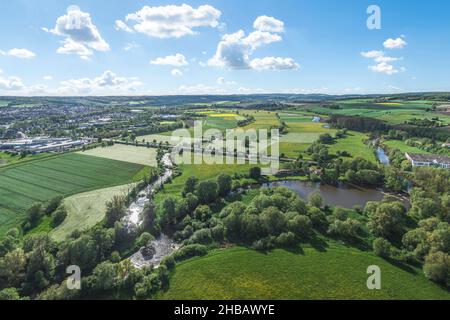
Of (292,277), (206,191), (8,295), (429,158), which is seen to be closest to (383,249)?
(292,277)

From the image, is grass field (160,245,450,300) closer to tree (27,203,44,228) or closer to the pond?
the pond

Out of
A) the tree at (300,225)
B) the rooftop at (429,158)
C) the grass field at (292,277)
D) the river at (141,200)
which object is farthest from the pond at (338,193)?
the river at (141,200)

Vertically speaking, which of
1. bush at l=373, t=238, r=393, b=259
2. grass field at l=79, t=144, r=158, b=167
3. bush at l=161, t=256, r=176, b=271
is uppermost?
grass field at l=79, t=144, r=158, b=167

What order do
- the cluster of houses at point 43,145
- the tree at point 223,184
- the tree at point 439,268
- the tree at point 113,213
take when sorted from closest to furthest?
the tree at point 439,268 → the tree at point 113,213 → the tree at point 223,184 → the cluster of houses at point 43,145

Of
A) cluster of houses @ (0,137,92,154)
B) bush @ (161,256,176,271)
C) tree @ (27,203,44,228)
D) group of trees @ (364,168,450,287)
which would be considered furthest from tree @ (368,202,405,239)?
cluster of houses @ (0,137,92,154)

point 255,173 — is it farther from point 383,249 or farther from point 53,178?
point 53,178

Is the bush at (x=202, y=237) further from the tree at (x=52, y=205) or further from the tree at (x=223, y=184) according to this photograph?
the tree at (x=52, y=205)

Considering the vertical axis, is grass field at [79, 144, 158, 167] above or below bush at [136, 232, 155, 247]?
above
